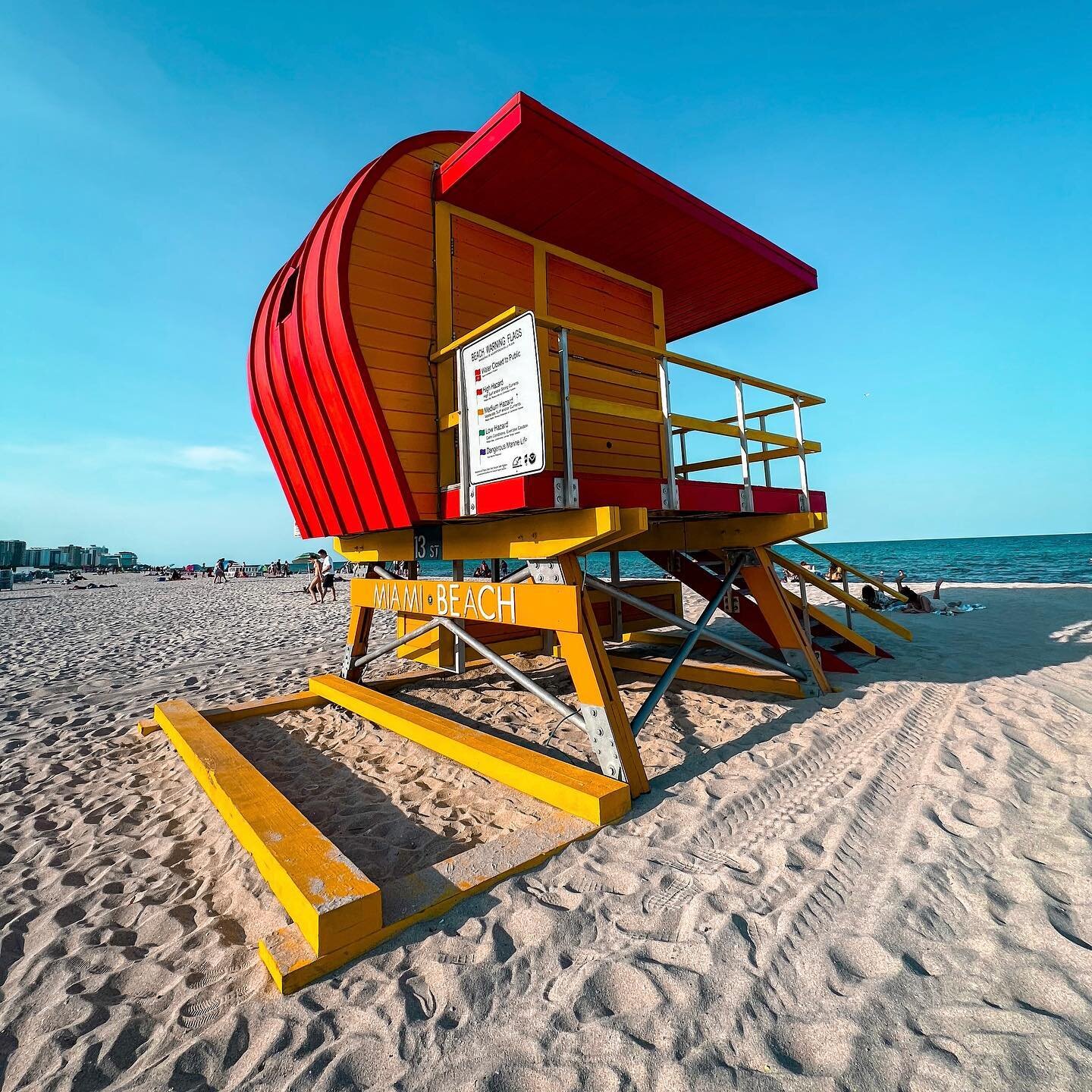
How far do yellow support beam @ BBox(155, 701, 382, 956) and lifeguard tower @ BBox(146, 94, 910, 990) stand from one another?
15 mm

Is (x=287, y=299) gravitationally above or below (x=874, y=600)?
above

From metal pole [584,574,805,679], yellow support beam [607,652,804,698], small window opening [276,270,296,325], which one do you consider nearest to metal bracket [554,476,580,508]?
metal pole [584,574,805,679]

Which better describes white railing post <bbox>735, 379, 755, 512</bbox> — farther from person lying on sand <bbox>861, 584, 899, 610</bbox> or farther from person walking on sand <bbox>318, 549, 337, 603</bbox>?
person walking on sand <bbox>318, 549, 337, 603</bbox>

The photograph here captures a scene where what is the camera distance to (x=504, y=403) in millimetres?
3689

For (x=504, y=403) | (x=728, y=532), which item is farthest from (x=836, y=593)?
(x=504, y=403)

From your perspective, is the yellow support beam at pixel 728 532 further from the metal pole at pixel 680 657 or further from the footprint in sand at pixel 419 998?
the footprint in sand at pixel 419 998

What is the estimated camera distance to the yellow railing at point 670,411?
149 inches

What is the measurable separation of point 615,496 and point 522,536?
30.6 inches

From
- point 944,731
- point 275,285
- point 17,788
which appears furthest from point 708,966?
point 275,285

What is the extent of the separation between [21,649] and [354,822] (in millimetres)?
11908

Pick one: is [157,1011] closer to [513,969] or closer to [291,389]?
[513,969]

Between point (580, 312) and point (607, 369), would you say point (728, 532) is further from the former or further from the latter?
point (580, 312)

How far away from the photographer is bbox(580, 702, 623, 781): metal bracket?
3.69 meters

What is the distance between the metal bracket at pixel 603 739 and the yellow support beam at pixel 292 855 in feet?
5.61
